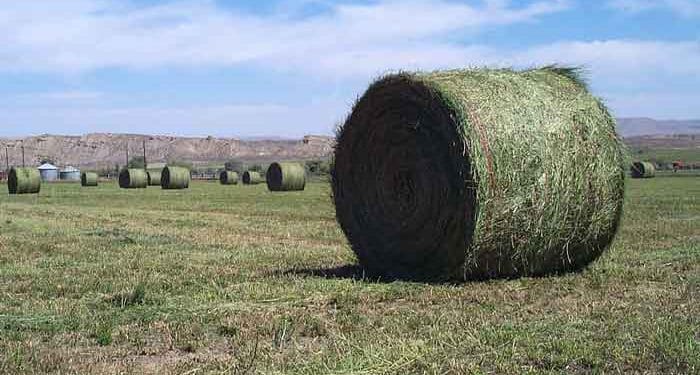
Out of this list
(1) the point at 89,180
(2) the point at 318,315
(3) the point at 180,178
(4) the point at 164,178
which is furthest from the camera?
(1) the point at 89,180

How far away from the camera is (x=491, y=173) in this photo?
8.80m

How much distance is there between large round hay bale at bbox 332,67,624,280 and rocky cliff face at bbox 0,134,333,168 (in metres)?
154

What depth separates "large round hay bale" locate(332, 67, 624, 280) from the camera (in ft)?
29.2

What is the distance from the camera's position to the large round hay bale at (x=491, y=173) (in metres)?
8.91

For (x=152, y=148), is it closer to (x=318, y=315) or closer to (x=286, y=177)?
(x=286, y=177)

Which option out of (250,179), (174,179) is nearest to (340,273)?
(174,179)

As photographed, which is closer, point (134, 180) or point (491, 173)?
point (491, 173)

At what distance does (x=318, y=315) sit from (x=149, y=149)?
17418 centimetres

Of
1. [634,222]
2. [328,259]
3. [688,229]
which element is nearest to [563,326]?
[328,259]

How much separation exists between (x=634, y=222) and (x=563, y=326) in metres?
11.2

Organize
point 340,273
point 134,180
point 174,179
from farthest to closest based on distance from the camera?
point 134,180 < point 174,179 < point 340,273

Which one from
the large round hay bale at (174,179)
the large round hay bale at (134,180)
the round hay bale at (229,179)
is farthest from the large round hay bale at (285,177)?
the round hay bale at (229,179)

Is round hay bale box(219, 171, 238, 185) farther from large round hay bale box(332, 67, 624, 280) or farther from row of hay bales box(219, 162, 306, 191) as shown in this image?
large round hay bale box(332, 67, 624, 280)

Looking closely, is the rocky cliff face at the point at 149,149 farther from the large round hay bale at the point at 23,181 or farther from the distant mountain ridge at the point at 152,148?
the large round hay bale at the point at 23,181
